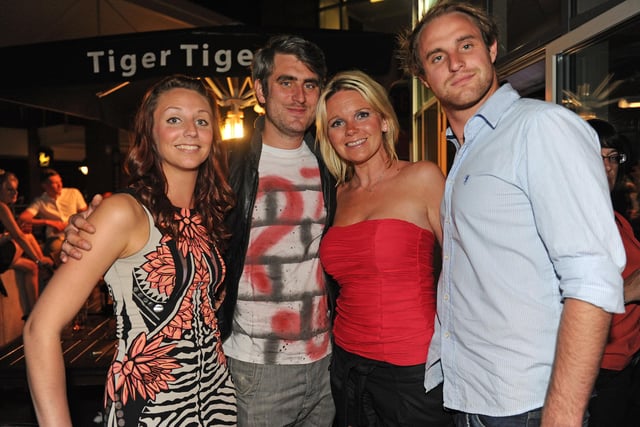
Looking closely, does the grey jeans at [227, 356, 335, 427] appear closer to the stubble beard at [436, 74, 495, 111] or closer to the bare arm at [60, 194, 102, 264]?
the bare arm at [60, 194, 102, 264]

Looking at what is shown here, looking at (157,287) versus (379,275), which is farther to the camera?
(379,275)

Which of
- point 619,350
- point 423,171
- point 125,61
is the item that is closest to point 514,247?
point 423,171

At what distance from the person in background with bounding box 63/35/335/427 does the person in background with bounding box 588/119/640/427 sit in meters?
1.32

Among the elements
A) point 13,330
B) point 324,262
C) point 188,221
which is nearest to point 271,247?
point 324,262

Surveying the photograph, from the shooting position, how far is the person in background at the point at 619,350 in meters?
2.36

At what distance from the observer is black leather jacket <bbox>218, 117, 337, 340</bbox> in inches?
87.1

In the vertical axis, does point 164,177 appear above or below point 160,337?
above

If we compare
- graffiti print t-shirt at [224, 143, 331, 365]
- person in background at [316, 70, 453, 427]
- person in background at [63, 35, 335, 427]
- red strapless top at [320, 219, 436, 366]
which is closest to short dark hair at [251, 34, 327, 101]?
person in background at [63, 35, 335, 427]

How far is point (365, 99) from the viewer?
236 centimetres

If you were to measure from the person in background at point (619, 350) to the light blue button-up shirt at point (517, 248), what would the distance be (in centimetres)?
121

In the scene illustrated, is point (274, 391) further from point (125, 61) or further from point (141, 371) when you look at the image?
point (125, 61)

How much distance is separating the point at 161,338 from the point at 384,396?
3.09 ft

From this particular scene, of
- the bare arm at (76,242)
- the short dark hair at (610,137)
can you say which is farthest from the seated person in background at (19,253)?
the short dark hair at (610,137)

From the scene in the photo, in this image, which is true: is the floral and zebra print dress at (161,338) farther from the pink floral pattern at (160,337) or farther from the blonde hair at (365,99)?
the blonde hair at (365,99)
